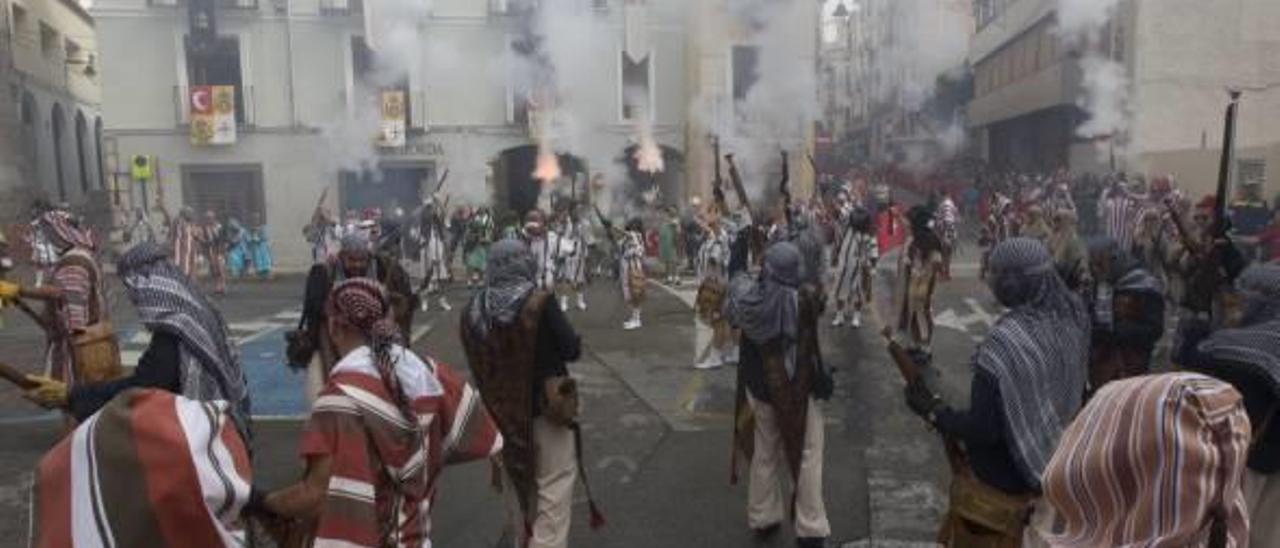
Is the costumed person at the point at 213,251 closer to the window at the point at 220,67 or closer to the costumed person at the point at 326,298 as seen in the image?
the window at the point at 220,67

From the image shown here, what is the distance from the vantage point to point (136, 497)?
6.15 feet

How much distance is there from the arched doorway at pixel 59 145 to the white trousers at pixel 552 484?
30.0 m

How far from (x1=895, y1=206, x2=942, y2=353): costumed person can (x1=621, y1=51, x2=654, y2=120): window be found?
13127mm

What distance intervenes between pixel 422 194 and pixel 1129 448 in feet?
68.7

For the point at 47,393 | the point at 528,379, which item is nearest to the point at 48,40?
the point at 528,379

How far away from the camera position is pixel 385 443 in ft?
9.25

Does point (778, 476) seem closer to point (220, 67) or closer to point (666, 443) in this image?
point (666, 443)

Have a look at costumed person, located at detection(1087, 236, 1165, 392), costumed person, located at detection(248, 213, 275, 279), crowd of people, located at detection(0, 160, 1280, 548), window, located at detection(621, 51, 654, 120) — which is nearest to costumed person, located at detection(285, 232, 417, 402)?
crowd of people, located at detection(0, 160, 1280, 548)

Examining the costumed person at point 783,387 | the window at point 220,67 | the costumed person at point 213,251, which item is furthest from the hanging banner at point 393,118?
the costumed person at point 783,387

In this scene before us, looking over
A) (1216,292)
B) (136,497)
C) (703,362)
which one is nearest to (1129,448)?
(136,497)

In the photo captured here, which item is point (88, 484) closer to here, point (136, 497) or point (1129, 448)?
point (136, 497)

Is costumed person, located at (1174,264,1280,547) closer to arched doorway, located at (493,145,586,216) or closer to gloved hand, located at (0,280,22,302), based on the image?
gloved hand, located at (0,280,22,302)

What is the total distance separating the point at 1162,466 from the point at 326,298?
4324 mm

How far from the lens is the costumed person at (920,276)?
30.9ft
